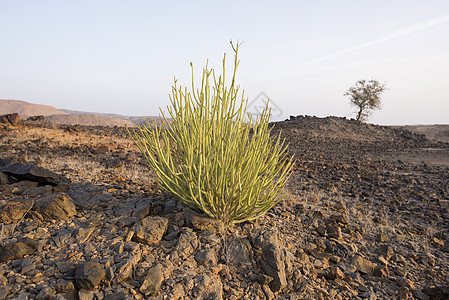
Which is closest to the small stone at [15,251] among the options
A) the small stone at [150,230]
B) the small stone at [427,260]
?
the small stone at [150,230]

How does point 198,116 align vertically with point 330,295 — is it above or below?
above

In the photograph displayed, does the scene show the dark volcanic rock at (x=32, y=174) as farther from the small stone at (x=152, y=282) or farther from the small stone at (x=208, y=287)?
the small stone at (x=208, y=287)

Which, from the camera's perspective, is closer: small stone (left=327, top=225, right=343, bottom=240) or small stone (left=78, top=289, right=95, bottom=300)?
small stone (left=78, top=289, right=95, bottom=300)

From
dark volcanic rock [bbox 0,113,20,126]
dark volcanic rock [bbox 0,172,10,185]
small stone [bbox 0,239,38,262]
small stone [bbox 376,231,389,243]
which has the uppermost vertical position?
dark volcanic rock [bbox 0,113,20,126]

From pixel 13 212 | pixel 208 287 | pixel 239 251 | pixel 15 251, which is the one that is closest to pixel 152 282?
pixel 208 287

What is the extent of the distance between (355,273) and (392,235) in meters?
1.69

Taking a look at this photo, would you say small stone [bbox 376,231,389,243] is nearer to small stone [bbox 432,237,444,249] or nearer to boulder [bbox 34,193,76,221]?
small stone [bbox 432,237,444,249]

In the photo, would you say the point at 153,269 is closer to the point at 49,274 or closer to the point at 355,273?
the point at 49,274

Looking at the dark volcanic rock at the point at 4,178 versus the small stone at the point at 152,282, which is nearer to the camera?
the small stone at the point at 152,282

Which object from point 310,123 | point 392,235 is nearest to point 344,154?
point 310,123

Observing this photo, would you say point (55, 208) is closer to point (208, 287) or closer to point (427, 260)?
point (208, 287)

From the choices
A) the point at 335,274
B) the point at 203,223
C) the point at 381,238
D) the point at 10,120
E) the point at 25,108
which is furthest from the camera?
the point at 25,108

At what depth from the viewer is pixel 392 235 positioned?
4371mm

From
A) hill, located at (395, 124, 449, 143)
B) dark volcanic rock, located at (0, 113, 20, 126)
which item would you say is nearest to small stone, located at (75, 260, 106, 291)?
dark volcanic rock, located at (0, 113, 20, 126)
